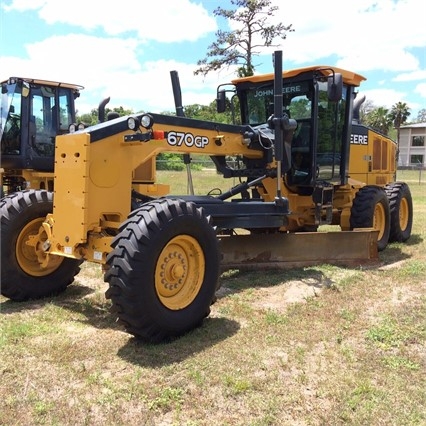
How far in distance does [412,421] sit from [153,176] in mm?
5202

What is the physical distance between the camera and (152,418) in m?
3.06

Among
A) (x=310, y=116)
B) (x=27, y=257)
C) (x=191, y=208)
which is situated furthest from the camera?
(x=310, y=116)

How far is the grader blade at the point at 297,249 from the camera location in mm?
6586

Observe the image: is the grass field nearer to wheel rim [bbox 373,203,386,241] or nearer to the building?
wheel rim [bbox 373,203,386,241]

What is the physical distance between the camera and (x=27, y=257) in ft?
18.0

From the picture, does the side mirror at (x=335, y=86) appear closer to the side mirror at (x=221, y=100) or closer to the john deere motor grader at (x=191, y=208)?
the john deere motor grader at (x=191, y=208)

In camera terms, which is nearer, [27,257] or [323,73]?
[27,257]

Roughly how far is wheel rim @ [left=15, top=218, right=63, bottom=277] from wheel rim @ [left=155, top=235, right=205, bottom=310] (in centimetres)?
171

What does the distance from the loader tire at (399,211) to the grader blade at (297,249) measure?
2104mm

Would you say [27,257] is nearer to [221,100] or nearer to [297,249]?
[297,249]

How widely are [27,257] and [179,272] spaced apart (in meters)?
2.05

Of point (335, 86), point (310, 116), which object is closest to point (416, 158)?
point (310, 116)

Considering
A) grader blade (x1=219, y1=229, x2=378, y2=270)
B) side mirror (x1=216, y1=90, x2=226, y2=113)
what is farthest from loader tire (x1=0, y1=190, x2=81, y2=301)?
side mirror (x1=216, y1=90, x2=226, y2=113)

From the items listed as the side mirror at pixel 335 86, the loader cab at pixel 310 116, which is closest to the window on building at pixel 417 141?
the loader cab at pixel 310 116
